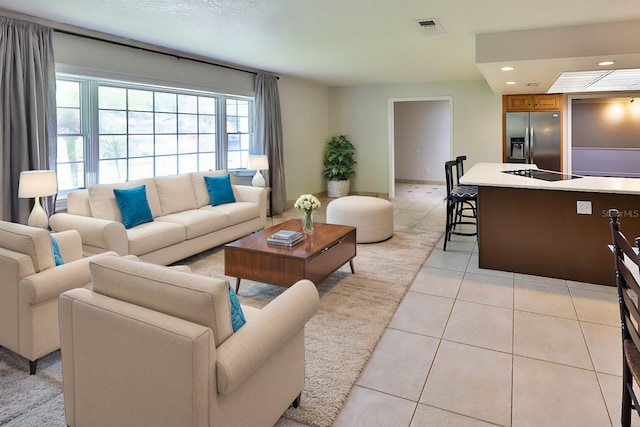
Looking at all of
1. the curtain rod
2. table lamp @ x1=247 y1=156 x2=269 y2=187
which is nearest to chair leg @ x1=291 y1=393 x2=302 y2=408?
the curtain rod

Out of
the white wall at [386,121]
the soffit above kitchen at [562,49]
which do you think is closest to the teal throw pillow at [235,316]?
the soffit above kitchen at [562,49]

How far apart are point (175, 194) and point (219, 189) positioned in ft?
1.89

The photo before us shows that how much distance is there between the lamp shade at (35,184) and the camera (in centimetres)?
342

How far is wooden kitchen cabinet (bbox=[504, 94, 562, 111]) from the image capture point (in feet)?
24.5

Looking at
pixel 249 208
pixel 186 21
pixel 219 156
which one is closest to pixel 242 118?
pixel 219 156

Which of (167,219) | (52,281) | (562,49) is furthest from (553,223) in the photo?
(52,281)

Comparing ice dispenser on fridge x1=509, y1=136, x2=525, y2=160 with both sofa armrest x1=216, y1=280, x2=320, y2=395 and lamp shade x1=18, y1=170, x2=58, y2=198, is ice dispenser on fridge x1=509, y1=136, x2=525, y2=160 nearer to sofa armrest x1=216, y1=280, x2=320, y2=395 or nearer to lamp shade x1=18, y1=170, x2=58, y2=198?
sofa armrest x1=216, y1=280, x2=320, y2=395

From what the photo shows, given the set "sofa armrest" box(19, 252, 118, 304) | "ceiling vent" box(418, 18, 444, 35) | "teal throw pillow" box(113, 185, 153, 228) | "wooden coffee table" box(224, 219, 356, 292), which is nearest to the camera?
"sofa armrest" box(19, 252, 118, 304)

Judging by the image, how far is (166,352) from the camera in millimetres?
1461

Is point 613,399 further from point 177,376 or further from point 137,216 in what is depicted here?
point 137,216

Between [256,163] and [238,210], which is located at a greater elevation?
[256,163]

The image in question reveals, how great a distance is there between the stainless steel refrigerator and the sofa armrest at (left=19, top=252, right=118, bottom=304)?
7.38m

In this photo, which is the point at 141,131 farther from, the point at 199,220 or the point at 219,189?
the point at 199,220

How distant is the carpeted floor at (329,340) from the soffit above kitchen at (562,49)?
2.24 meters
